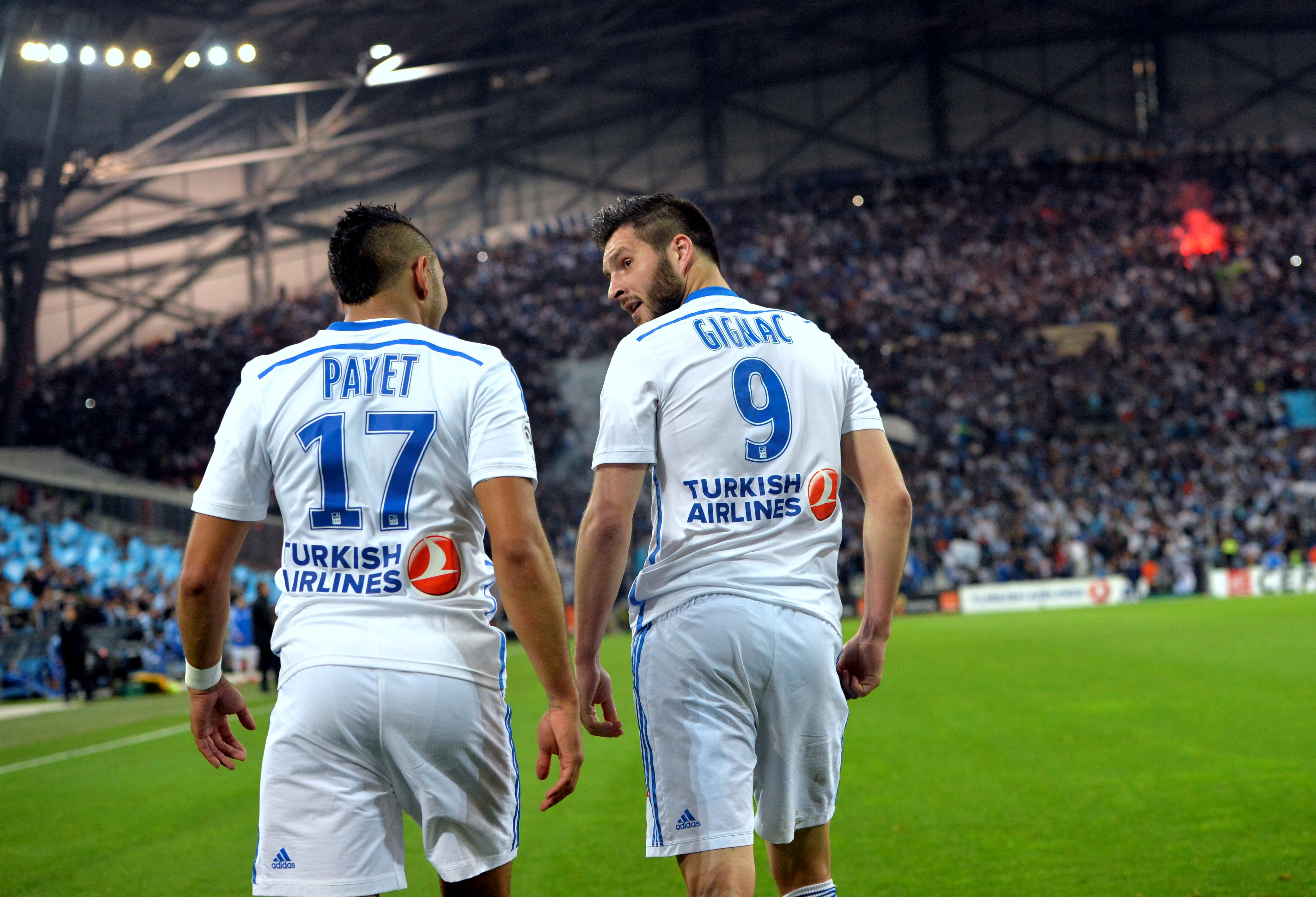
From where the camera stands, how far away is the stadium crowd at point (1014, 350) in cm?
3191

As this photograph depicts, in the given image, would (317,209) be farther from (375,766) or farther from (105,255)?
(375,766)

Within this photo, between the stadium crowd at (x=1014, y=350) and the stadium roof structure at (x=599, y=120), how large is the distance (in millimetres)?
2308

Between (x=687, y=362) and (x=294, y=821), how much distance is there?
1530mm

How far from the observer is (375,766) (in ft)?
9.13

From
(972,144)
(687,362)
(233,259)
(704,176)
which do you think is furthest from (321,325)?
(687,362)

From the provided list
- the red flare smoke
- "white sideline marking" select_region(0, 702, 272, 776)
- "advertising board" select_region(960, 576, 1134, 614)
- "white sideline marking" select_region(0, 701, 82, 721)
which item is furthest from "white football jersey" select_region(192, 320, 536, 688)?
the red flare smoke

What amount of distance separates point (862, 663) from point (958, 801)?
14.4 ft

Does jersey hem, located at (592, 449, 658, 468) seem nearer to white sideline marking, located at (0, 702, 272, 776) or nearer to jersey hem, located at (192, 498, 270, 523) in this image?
jersey hem, located at (192, 498, 270, 523)

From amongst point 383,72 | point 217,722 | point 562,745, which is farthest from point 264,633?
point 383,72

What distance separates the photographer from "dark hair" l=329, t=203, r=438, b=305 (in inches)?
121

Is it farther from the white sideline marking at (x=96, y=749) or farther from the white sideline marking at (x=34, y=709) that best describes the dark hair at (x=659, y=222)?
the white sideline marking at (x=34, y=709)

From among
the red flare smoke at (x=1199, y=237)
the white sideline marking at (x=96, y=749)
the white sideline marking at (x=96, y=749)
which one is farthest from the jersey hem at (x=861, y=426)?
the red flare smoke at (x=1199, y=237)

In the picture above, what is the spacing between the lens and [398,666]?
2.75 m

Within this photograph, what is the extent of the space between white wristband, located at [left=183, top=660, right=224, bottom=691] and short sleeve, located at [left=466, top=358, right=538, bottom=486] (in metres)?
0.89
